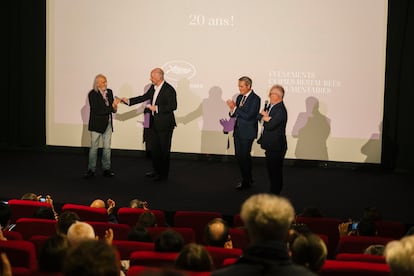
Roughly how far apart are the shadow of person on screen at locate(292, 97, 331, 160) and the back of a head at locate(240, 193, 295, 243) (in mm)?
7795

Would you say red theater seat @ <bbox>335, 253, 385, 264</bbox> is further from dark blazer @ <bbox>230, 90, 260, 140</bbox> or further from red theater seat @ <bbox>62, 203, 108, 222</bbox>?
dark blazer @ <bbox>230, 90, 260, 140</bbox>

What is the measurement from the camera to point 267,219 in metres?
2.59

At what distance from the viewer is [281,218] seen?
260 cm

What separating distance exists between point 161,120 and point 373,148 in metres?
3.11

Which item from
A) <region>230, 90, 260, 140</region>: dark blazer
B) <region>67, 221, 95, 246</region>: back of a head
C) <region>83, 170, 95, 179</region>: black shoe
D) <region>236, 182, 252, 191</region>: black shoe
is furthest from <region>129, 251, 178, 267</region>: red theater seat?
<region>83, 170, 95, 179</region>: black shoe

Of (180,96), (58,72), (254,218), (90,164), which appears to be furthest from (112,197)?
(254,218)

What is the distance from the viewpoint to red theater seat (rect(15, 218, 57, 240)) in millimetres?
5496

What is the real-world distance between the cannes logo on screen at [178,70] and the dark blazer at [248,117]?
71.4 inches

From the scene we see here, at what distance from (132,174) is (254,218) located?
730 centimetres

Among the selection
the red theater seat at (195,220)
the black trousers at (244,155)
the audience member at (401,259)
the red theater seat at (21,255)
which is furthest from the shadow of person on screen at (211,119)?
the audience member at (401,259)

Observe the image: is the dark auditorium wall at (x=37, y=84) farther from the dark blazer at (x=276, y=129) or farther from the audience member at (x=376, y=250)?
the audience member at (x=376, y=250)

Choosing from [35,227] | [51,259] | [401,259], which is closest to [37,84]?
[35,227]

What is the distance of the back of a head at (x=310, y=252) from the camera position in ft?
12.2

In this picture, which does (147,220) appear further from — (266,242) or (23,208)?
(266,242)
